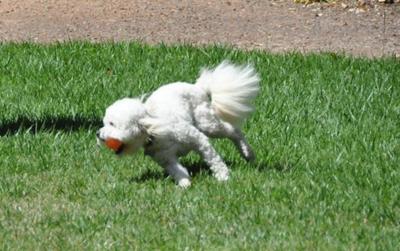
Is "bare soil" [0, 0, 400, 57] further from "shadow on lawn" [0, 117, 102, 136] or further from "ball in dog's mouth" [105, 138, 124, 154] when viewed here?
"ball in dog's mouth" [105, 138, 124, 154]

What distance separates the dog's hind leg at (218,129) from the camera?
619 centimetres

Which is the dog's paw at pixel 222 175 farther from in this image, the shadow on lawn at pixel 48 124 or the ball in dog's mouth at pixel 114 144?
the shadow on lawn at pixel 48 124

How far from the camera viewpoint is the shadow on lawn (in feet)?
23.9

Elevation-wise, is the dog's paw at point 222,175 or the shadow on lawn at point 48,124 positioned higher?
the dog's paw at point 222,175

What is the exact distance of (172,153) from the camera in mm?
5988

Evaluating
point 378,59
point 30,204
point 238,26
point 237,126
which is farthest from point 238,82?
point 238,26

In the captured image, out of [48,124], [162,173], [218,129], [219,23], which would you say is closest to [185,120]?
[218,129]

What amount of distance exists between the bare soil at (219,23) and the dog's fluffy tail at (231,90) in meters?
3.82

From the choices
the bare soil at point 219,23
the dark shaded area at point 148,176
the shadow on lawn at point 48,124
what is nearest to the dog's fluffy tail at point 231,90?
the dark shaded area at point 148,176

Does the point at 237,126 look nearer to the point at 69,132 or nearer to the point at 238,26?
the point at 69,132

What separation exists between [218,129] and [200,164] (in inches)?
11.9

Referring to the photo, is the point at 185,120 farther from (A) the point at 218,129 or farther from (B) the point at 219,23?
(B) the point at 219,23

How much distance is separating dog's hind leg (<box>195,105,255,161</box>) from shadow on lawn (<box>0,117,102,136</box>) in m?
1.26

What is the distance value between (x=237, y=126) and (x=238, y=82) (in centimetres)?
24
